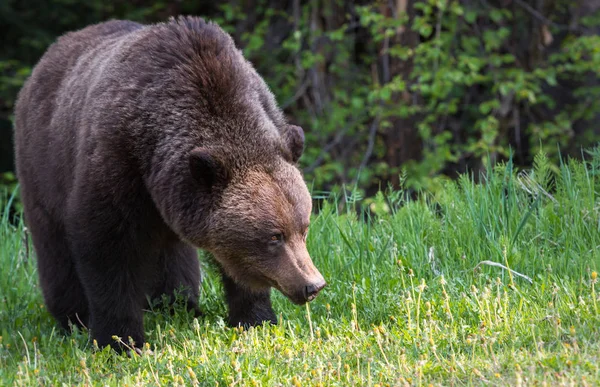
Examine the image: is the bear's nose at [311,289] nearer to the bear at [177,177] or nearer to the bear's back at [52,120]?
the bear at [177,177]

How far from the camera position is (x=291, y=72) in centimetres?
1195

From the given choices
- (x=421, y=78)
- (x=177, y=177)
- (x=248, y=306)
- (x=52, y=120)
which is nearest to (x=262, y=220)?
(x=177, y=177)

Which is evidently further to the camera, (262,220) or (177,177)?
(177,177)

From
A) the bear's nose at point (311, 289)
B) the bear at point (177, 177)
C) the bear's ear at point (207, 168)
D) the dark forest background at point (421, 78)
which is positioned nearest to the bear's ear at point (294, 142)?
the bear at point (177, 177)

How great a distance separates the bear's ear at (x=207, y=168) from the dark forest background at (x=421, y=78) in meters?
5.35

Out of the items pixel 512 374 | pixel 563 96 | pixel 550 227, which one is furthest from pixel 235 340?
pixel 563 96

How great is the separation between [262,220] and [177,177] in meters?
0.58

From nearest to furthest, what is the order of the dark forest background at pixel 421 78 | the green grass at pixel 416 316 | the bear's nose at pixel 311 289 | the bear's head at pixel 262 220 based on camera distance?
the green grass at pixel 416 316
the bear's nose at pixel 311 289
the bear's head at pixel 262 220
the dark forest background at pixel 421 78

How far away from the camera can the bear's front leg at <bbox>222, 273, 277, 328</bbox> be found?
205 inches

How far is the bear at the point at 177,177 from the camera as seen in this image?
181 inches

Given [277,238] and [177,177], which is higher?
[177,177]

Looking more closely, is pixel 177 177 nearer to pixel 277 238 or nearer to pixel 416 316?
pixel 277 238

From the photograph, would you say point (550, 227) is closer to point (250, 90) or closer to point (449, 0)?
point (250, 90)

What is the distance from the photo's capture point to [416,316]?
4.56 metres
